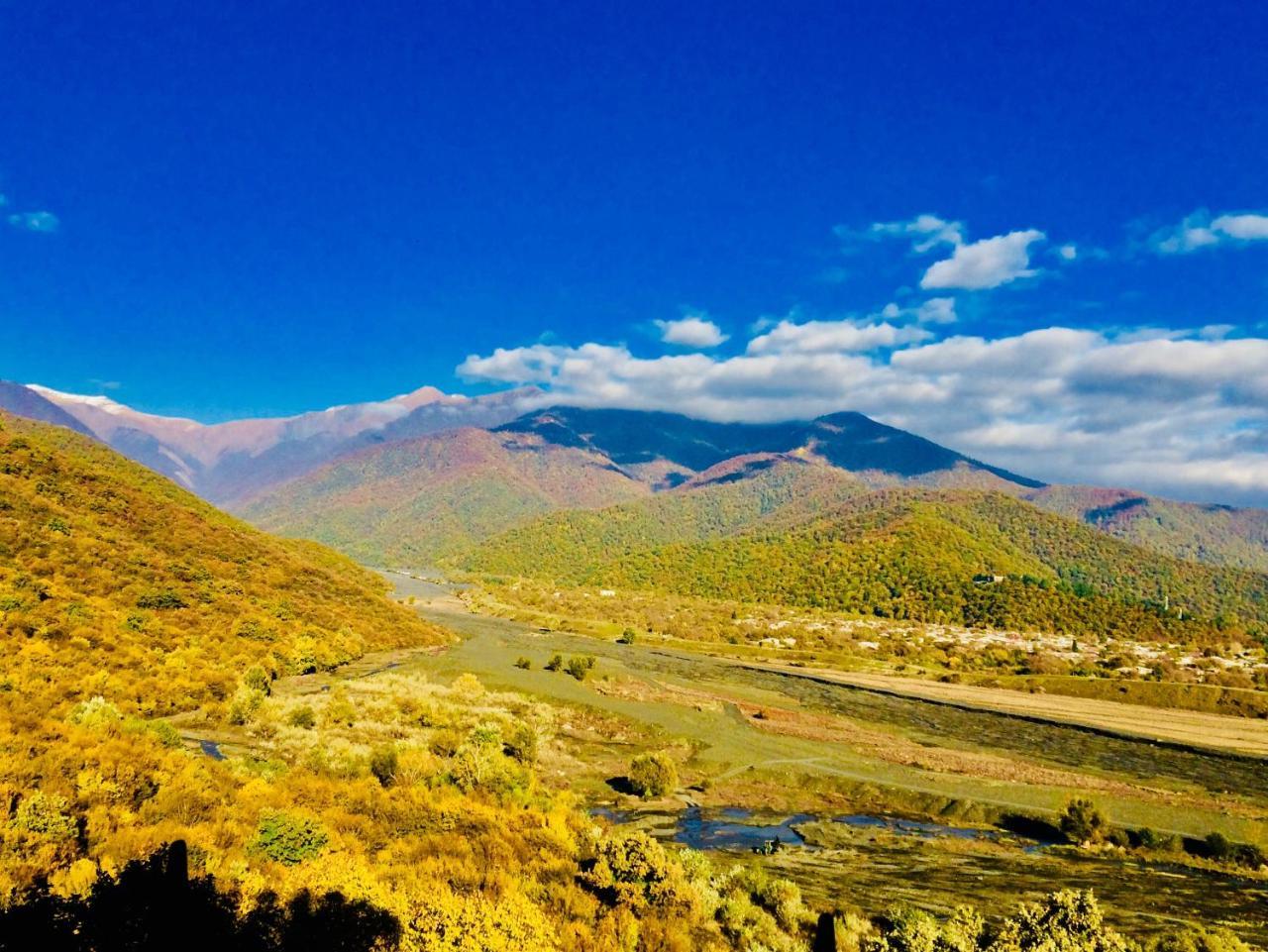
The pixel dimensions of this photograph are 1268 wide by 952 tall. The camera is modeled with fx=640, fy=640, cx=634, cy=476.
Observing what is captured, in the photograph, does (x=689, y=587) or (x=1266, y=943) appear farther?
(x=689, y=587)

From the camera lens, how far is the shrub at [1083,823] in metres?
35.5

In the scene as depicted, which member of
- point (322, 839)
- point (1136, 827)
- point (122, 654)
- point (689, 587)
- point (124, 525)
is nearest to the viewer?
point (322, 839)

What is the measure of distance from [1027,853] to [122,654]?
50.0 meters

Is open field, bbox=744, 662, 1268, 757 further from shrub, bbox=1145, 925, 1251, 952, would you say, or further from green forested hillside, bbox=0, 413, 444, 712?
green forested hillside, bbox=0, 413, 444, 712

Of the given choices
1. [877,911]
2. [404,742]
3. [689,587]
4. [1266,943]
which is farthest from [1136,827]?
[689,587]

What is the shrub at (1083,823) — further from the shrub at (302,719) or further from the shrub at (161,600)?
the shrub at (161,600)

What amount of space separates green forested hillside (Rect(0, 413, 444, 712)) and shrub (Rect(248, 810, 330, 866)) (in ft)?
44.2

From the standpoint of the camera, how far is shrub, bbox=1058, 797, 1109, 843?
35531mm

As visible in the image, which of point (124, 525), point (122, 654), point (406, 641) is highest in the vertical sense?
point (124, 525)

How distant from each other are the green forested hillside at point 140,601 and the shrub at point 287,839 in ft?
44.2

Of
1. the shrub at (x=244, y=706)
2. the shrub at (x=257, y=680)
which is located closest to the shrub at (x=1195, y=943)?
the shrub at (x=244, y=706)

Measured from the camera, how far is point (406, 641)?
76812mm

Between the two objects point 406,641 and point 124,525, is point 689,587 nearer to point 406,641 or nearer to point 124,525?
point 406,641

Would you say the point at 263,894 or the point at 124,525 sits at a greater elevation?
the point at 124,525
